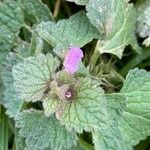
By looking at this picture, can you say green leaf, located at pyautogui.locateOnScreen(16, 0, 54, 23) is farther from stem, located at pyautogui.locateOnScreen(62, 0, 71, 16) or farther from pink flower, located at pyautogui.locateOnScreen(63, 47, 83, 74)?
pink flower, located at pyautogui.locateOnScreen(63, 47, 83, 74)

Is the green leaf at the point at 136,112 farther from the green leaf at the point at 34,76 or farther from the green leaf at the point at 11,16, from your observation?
the green leaf at the point at 11,16

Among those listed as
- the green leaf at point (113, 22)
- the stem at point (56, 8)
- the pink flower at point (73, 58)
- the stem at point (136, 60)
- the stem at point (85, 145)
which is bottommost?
the stem at point (85, 145)

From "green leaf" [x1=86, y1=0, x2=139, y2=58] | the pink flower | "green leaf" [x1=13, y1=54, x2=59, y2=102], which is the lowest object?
the pink flower

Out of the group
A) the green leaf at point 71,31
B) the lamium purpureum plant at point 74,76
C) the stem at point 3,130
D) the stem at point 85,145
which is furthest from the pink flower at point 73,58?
the stem at point 3,130

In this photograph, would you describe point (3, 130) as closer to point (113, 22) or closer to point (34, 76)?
point (34, 76)

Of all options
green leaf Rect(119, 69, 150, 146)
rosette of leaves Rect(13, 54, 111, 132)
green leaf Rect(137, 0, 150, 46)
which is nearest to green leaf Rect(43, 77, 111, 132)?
rosette of leaves Rect(13, 54, 111, 132)

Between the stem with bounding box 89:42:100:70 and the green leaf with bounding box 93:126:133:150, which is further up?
the stem with bounding box 89:42:100:70

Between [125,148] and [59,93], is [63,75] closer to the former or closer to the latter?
[59,93]
